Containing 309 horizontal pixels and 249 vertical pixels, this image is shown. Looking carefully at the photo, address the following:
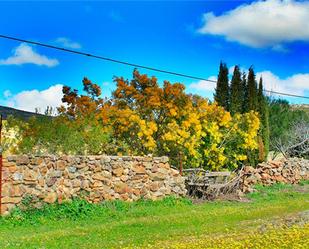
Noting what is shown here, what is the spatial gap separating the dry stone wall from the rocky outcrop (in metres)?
4.46

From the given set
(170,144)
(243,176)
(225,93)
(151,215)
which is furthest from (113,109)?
(225,93)

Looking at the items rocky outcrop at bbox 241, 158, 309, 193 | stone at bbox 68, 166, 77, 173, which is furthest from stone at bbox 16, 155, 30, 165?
rocky outcrop at bbox 241, 158, 309, 193

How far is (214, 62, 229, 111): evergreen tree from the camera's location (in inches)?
1266

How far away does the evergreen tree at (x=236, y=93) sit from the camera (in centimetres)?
3189

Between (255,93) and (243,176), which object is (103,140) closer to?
(243,176)

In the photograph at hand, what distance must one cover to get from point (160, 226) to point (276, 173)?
40.2 ft

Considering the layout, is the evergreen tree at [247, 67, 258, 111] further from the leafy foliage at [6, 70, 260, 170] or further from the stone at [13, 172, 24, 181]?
the stone at [13, 172, 24, 181]

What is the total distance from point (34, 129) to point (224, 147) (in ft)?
29.6

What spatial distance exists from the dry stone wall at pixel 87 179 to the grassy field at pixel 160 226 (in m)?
0.46

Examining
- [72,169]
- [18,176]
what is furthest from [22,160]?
[72,169]

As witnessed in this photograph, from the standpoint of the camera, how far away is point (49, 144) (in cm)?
1834

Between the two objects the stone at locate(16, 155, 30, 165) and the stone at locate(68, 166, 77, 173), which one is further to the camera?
the stone at locate(68, 166, 77, 173)

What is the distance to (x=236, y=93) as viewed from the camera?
31953 millimetres

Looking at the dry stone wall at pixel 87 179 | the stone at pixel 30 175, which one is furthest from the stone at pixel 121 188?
the stone at pixel 30 175
